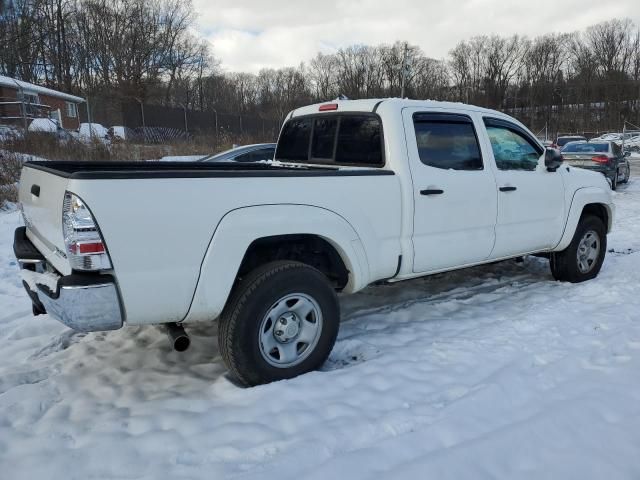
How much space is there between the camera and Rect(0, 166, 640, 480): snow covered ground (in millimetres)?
2561

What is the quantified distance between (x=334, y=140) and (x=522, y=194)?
1901mm

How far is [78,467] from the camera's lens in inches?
101

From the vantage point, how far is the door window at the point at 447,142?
4207mm

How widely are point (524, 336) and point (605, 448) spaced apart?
1.51 m

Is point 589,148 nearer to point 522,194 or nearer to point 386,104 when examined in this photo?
point 522,194

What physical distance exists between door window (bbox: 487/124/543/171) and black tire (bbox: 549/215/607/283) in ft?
3.55

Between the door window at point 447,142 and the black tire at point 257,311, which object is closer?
the black tire at point 257,311

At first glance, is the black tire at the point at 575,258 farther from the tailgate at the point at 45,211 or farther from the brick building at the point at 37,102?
the brick building at the point at 37,102

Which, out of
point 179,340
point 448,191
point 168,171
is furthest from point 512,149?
point 179,340

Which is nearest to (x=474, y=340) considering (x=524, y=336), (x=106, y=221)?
(x=524, y=336)

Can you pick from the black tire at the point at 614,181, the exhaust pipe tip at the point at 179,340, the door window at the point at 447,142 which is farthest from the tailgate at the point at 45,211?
the black tire at the point at 614,181

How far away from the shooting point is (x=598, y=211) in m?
6.02

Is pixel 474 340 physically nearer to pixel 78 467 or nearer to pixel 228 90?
pixel 78 467

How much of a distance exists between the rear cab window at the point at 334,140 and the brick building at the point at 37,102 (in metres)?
21.6
